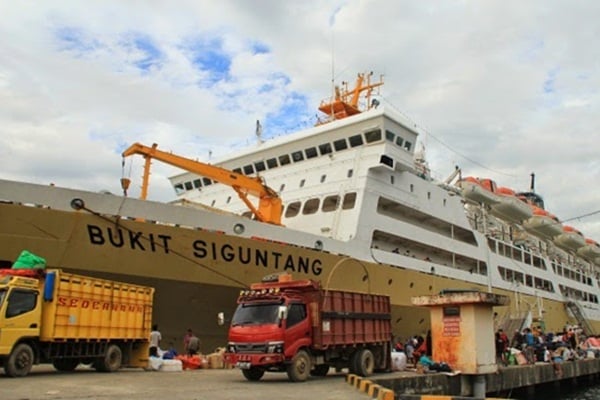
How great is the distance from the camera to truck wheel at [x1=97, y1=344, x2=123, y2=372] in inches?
481

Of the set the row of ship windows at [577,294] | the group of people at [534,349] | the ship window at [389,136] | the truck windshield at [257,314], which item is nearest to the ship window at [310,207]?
the ship window at [389,136]

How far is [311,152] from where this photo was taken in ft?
76.0

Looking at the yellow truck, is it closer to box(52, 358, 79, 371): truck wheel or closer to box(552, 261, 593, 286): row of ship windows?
box(52, 358, 79, 371): truck wheel

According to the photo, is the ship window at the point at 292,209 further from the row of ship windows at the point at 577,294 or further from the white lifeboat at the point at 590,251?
the white lifeboat at the point at 590,251

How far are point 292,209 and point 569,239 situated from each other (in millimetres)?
27232

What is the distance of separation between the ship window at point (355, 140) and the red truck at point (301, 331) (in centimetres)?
957

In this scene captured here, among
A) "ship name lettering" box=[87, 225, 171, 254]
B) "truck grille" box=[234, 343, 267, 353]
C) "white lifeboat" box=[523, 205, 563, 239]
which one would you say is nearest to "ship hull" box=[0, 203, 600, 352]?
"ship name lettering" box=[87, 225, 171, 254]

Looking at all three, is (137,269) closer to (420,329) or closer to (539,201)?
(420,329)

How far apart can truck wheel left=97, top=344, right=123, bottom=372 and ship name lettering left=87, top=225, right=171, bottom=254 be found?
267 centimetres

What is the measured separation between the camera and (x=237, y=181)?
63.4 feet

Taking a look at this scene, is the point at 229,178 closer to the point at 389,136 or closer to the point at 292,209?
the point at 292,209

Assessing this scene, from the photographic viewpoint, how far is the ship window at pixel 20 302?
→ 10.4 metres

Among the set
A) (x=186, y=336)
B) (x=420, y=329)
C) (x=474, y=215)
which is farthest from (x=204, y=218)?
(x=474, y=215)

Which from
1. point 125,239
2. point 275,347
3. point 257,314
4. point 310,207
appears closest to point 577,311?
point 310,207
